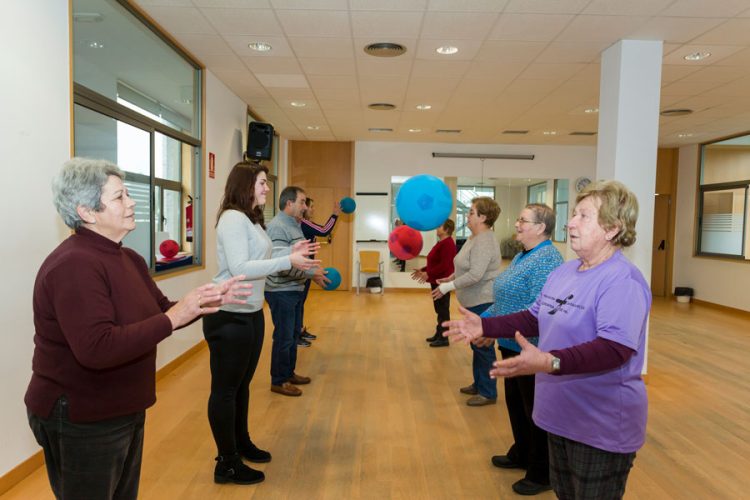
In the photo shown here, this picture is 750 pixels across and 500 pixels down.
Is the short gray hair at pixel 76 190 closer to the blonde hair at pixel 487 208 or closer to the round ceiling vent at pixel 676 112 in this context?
the blonde hair at pixel 487 208

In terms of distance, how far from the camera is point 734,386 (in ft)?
15.7

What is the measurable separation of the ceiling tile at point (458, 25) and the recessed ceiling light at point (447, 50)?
256mm

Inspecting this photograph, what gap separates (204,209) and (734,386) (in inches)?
225

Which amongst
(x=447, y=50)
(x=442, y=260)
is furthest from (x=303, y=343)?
(x=447, y=50)

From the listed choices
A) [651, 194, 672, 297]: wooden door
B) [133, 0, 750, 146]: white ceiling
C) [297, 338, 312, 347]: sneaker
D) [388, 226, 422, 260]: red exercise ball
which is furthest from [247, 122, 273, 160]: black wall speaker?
[651, 194, 672, 297]: wooden door

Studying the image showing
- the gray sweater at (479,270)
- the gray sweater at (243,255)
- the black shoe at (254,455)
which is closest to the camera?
the gray sweater at (243,255)

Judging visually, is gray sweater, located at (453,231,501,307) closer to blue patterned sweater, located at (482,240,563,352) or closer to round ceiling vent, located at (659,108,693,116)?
blue patterned sweater, located at (482,240,563,352)

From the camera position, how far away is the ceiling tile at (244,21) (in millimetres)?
4047

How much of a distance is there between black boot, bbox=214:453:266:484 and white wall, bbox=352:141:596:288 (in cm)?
790

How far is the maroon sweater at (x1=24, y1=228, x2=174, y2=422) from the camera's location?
1419 mm

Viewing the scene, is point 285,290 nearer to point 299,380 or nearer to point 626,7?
point 299,380

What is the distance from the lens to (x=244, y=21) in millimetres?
4234

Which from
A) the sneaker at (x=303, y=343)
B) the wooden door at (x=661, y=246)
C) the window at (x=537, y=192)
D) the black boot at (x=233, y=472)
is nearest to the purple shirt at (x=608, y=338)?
the black boot at (x=233, y=472)

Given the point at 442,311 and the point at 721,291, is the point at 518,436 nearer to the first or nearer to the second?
the point at 442,311
